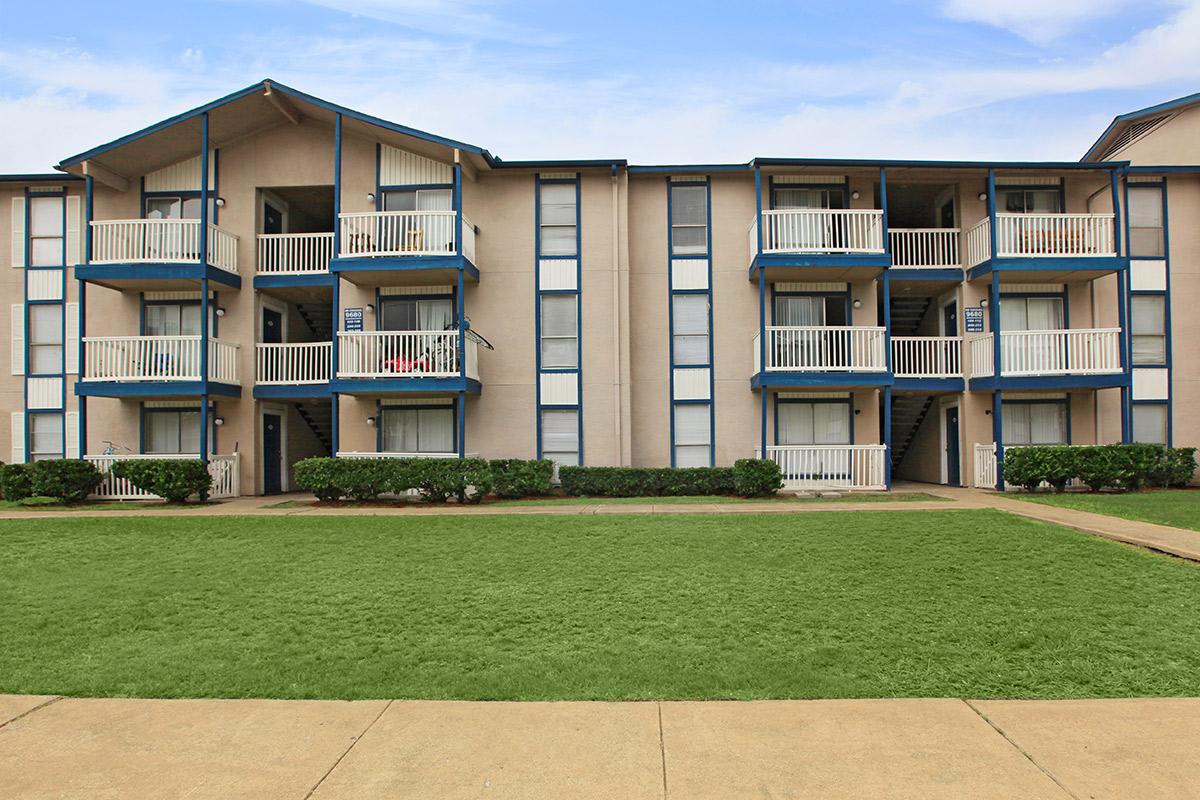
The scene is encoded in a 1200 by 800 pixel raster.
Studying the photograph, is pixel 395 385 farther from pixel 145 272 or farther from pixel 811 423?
pixel 811 423

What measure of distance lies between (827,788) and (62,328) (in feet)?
74.8

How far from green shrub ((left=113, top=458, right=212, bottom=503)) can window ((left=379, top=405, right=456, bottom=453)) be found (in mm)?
4177

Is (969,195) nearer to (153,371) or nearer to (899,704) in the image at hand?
(899,704)

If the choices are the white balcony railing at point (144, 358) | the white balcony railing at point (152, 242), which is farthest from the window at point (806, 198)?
the white balcony railing at point (144, 358)

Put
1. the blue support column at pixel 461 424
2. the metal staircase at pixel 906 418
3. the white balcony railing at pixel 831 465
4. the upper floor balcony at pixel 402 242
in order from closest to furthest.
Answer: the blue support column at pixel 461 424 → the upper floor balcony at pixel 402 242 → the white balcony railing at pixel 831 465 → the metal staircase at pixel 906 418

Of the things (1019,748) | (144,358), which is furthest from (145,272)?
(1019,748)

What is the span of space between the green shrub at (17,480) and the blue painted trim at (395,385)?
707 cm

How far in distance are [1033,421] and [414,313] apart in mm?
16318

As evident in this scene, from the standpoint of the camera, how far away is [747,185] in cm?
1938

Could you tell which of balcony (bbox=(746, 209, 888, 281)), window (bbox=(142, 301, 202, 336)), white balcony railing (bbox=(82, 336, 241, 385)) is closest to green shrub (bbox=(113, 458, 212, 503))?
white balcony railing (bbox=(82, 336, 241, 385))

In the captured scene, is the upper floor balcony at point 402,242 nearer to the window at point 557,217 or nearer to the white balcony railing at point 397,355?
the white balcony railing at point 397,355

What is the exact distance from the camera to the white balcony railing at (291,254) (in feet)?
63.4

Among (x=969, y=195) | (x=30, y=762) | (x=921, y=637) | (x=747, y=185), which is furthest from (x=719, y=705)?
(x=969, y=195)

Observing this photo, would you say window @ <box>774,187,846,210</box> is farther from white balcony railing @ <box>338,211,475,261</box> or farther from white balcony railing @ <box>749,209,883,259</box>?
white balcony railing @ <box>338,211,475,261</box>
